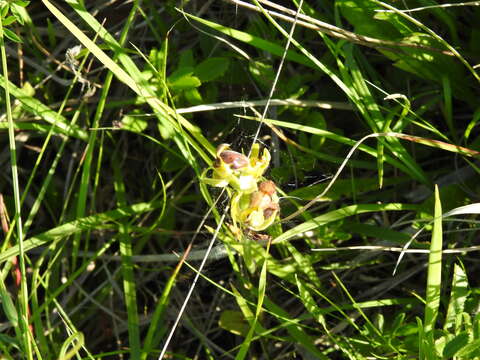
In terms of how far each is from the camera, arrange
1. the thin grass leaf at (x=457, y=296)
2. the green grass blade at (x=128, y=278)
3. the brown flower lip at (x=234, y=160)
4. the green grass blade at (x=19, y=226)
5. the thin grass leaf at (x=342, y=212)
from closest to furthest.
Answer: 1. the brown flower lip at (x=234, y=160)
2. the green grass blade at (x=19, y=226)
3. the thin grass leaf at (x=457, y=296)
4. the thin grass leaf at (x=342, y=212)
5. the green grass blade at (x=128, y=278)

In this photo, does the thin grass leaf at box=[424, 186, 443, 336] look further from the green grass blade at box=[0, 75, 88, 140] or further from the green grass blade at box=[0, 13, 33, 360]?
the green grass blade at box=[0, 75, 88, 140]

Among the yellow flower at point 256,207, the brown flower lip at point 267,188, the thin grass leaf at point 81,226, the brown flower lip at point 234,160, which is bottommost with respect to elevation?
the thin grass leaf at point 81,226

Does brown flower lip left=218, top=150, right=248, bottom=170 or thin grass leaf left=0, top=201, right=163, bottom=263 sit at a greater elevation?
brown flower lip left=218, top=150, right=248, bottom=170

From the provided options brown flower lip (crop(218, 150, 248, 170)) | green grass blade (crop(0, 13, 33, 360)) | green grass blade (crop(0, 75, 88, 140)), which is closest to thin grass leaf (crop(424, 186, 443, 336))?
brown flower lip (crop(218, 150, 248, 170))

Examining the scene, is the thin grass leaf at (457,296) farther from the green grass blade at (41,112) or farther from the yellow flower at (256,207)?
the green grass blade at (41,112)

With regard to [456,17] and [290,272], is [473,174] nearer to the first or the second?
[456,17]

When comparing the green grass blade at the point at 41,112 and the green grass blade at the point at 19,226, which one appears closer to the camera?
the green grass blade at the point at 19,226

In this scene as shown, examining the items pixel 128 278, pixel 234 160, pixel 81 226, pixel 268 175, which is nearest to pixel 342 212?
pixel 268 175

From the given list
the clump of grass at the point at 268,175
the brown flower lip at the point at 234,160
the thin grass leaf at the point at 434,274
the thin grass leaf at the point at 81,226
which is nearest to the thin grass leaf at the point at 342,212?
the clump of grass at the point at 268,175

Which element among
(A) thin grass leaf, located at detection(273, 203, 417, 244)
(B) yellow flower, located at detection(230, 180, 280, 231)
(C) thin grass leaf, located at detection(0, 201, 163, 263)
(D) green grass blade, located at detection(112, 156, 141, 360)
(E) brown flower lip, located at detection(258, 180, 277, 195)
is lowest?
(D) green grass blade, located at detection(112, 156, 141, 360)

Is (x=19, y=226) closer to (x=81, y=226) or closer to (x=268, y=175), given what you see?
(x=81, y=226)

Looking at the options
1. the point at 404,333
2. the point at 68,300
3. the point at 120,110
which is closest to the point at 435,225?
the point at 404,333
